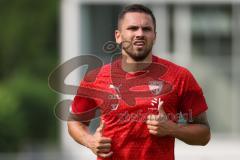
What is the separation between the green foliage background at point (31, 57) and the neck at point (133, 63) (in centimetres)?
1901

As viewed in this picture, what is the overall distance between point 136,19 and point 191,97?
62 cm

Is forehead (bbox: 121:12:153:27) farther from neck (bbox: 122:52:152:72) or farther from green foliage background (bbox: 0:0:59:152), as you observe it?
green foliage background (bbox: 0:0:59:152)

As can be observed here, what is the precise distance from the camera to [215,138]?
18.6 metres

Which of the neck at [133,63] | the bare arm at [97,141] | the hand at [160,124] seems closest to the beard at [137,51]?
the neck at [133,63]

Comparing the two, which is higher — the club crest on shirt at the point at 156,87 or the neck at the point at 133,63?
the neck at the point at 133,63

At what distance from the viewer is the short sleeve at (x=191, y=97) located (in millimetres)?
6820

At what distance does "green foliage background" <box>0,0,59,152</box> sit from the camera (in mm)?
26814

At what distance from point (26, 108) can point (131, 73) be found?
19.6m

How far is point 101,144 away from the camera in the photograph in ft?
21.9

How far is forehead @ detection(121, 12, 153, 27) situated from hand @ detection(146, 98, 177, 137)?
0.54m

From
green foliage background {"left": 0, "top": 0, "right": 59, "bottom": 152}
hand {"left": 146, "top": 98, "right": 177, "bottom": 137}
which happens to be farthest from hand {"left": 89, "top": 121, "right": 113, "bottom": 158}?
green foliage background {"left": 0, "top": 0, "right": 59, "bottom": 152}

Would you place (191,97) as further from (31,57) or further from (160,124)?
(31,57)

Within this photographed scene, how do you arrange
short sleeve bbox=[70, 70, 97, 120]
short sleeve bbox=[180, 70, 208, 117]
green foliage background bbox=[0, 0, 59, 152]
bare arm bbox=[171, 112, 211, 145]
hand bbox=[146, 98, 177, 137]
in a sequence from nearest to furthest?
1. hand bbox=[146, 98, 177, 137]
2. bare arm bbox=[171, 112, 211, 145]
3. short sleeve bbox=[180, 70, 208, 117]
4. short sleeve bbox=[70, 70, 97, 120]
5. green foliage background bbox=[0, 0, 59, 152]

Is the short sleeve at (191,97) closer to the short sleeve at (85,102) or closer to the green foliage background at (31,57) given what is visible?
the short sleeve at (85,102)
